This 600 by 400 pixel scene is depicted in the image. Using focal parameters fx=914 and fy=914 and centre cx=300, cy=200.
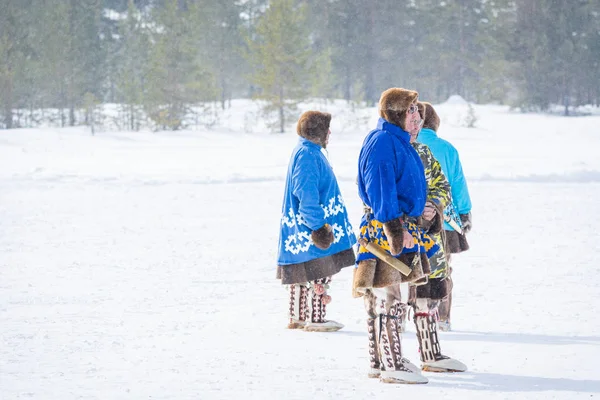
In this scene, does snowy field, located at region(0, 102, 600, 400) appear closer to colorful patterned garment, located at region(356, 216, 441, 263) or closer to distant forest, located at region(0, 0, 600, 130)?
colorful patterned garment, located at region(356, 216, 441, 263)

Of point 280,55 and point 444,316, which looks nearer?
point 444,316

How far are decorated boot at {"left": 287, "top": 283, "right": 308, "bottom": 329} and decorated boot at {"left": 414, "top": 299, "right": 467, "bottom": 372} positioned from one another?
1678mm

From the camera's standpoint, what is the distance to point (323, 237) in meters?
6.35

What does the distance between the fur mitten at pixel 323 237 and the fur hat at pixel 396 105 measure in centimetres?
157

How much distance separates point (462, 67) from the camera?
59.0 metres

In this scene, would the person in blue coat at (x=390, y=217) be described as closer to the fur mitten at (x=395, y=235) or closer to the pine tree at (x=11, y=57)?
the fur mitten at (x=395, y=235)

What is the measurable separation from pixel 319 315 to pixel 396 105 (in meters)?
2.36

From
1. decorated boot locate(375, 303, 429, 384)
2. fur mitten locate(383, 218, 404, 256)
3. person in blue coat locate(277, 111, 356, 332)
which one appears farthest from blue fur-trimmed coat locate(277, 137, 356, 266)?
fur mitten locate(383, 218, 404, 256)

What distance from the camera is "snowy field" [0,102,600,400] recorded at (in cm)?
523

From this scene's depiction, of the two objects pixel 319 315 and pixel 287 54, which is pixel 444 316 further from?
pixel 287 54

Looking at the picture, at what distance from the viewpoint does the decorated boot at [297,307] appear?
687cm

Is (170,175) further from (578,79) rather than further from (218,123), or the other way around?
(578,79)

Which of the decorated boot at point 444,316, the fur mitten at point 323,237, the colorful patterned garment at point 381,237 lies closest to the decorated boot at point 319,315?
the fur mitten at point 323,237

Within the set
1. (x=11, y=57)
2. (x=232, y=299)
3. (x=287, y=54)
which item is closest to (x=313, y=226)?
(x=232, y=299)
